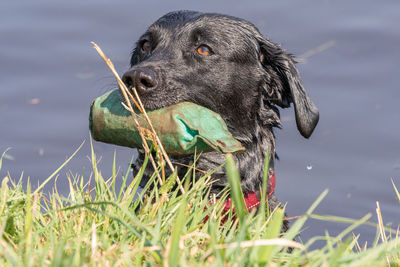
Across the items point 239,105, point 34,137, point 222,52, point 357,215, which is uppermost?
point 222,52

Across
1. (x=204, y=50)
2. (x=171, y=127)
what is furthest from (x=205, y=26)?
(x=171, y=127)

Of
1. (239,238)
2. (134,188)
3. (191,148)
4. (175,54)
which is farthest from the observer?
(175,54)

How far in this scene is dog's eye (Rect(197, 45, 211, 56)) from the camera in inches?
191

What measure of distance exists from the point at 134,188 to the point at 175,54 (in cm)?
158

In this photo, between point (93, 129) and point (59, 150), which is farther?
point (59, 150)

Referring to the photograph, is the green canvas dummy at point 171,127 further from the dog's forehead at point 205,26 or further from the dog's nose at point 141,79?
the dog's forehead at point 205,26

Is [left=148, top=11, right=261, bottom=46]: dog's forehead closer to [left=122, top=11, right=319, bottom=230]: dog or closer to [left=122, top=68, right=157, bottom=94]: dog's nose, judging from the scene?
[left=122, top=11, right=319, bottom=230]: dog

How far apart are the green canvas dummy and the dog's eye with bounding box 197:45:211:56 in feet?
3.05

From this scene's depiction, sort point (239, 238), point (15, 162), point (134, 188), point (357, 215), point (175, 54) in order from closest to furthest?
1. point (239, 238)
2. point (134, 188)
3. point (175, 54)
4. point (357, 215)
5. point (15, 162)

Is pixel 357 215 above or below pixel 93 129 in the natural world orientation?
below

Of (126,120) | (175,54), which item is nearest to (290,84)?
(175,54)

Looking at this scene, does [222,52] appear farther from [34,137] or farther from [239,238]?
[34,137]

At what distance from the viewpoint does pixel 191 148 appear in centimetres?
378

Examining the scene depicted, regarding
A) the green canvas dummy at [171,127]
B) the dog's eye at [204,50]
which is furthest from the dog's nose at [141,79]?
the dog's eye at [204,50]
